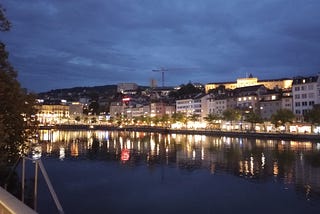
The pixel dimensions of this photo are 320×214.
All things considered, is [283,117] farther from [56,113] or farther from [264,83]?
[56,113]

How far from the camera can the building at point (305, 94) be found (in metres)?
71.8

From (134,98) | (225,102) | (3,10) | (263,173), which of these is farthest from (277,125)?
(134,98)

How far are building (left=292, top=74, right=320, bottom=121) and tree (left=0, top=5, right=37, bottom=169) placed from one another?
59.2 m

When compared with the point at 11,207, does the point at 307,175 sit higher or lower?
lower

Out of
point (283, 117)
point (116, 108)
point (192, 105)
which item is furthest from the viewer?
point (116, 108)

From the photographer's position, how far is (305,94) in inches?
2918

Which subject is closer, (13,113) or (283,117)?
(13,113)

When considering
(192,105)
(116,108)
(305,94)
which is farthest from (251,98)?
(116,108)

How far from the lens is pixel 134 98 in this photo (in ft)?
583

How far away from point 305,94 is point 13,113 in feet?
212

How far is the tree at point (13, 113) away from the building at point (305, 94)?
2329 inches

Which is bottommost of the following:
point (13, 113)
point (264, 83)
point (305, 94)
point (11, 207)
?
point (11, 207)

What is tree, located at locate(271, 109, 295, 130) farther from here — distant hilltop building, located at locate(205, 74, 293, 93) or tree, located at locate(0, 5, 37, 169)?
tree, located at locate(0, 5, 37, 169)

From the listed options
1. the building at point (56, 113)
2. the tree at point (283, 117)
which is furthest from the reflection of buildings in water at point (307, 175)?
the building at point (56, 113)
